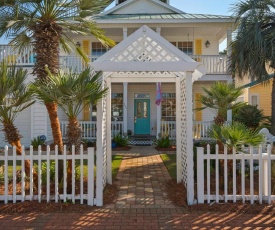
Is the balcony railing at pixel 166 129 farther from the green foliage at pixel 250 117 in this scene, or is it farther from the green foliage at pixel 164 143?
the green foliage at pixel 250 117

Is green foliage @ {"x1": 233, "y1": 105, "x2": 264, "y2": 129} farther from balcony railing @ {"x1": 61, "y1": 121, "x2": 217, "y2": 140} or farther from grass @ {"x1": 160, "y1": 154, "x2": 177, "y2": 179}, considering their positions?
grass @ {"x1": 160, "y1": 154, "x2": 177, "y2": 179}

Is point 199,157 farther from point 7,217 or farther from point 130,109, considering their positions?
point 130,109

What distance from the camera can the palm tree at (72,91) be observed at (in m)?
4.98

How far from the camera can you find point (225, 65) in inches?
570

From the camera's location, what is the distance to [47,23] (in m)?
6.06

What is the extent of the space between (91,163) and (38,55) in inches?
99.5

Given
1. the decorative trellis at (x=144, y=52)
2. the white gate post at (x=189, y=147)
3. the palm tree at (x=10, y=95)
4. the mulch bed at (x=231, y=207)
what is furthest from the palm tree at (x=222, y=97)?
the palm tree at (x=10, y=95)

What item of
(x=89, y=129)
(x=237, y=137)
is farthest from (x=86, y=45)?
(x=237, y=137)

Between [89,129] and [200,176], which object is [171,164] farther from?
[89,129]

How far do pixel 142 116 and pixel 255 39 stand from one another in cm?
780

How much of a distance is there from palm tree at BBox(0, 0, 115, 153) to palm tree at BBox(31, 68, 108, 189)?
1.83 ft

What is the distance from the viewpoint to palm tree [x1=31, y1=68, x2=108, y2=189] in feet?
16.3

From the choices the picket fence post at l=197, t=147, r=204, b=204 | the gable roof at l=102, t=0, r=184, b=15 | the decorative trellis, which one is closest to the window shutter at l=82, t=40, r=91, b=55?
the gable roof at l=102, t=0, r=184, b=15

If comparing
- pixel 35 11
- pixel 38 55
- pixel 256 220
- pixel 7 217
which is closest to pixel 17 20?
pixel 35 11
